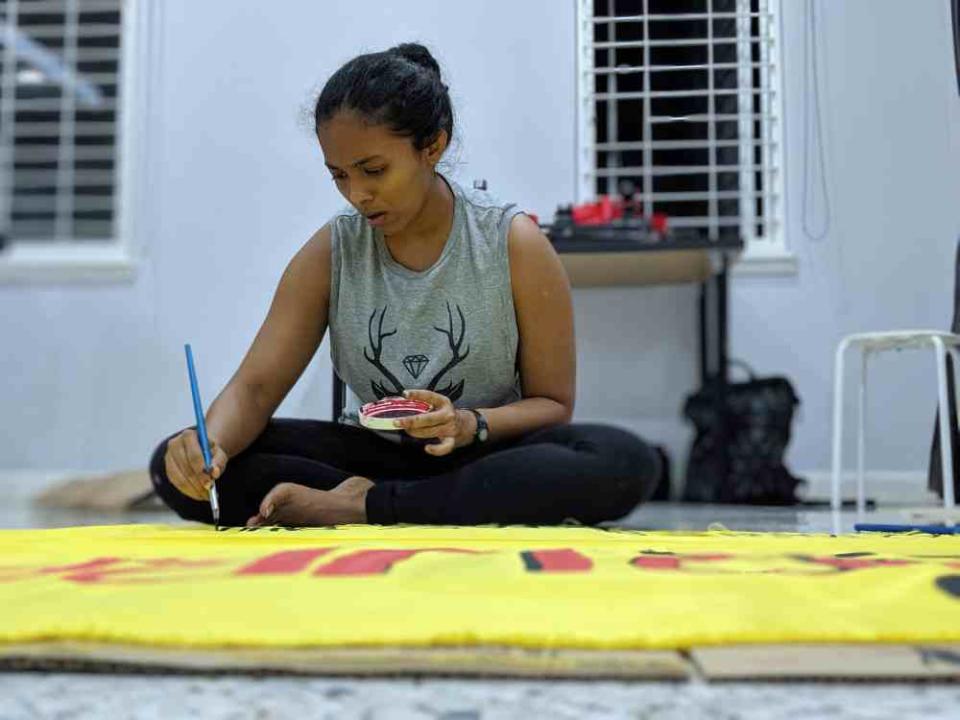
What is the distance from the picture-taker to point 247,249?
149cm

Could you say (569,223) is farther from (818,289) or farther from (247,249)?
(247,249)

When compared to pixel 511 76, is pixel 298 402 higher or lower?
lower

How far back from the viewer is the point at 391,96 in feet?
3.76

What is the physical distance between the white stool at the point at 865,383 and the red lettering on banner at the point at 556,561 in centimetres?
84

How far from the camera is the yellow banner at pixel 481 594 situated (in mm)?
435

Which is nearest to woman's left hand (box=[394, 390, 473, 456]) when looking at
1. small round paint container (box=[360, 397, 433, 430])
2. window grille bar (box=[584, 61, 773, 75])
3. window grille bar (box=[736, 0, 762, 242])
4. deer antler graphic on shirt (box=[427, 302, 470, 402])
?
small round paint container (box=[360, 397, 433, 430])

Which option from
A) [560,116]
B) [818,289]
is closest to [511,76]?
[560,116]

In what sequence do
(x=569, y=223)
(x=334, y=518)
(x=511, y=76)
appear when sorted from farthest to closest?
(x=569, y=223) → (x=511, y=76) → (x=334, y=518)

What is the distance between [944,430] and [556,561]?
1221mm

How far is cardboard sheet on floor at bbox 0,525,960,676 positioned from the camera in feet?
1.42

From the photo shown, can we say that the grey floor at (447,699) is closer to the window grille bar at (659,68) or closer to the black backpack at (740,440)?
the window grille bar at (659,68)

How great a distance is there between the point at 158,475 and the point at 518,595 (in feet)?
2.47

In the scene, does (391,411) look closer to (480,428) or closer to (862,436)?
(480,428)

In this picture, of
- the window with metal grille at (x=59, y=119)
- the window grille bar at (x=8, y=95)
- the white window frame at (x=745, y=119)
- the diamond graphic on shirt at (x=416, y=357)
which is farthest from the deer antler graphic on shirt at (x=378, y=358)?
the window grille bar at (x=8, y=95)
